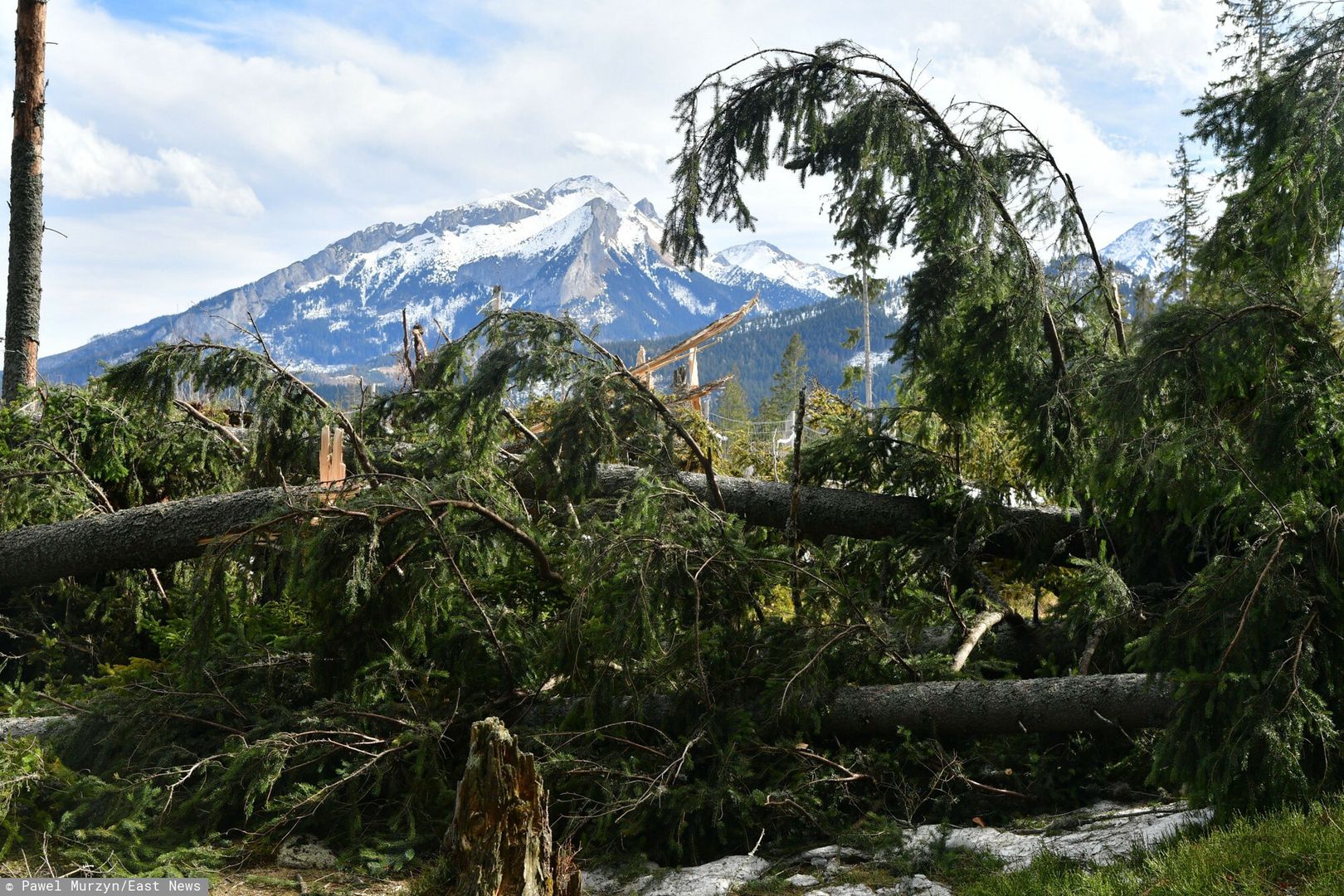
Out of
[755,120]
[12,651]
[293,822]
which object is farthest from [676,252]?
[12,651]

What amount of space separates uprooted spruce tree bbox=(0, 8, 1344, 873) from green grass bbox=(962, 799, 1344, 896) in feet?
0.58

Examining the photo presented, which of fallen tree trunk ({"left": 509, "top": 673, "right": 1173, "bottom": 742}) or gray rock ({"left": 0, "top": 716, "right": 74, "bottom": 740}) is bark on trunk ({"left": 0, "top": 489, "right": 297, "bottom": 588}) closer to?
gray rock ({"left": 0, "top": 716, "right": 74, "bottom": 740})

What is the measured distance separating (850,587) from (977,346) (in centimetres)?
186

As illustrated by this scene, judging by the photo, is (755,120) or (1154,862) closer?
(1154,862)

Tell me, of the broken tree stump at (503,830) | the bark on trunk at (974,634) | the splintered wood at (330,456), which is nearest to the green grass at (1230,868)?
the broken tree stump at (503,830)

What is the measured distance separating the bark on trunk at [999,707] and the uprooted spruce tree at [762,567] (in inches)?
0.7

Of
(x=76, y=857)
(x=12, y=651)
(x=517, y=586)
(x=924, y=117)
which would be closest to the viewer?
(x=76, y=857)

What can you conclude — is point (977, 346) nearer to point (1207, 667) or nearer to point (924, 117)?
point (924, 117)

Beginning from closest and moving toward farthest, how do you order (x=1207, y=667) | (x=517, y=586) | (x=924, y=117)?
(x=1207, y=667) → (x=517, y=586) → (x=924, y=117)

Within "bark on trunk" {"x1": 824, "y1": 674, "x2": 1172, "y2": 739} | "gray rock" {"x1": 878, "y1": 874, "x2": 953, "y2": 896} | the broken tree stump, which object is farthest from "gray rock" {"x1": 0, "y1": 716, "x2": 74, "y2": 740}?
"gray rock" {"x1": 878, "y1": 874, "x2": 953, "y2": 896}

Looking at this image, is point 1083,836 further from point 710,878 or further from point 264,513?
point 264,513

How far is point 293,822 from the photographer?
171 inches

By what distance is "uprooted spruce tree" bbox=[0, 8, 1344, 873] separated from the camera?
13.0 ft

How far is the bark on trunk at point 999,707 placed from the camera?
439 centimetres
